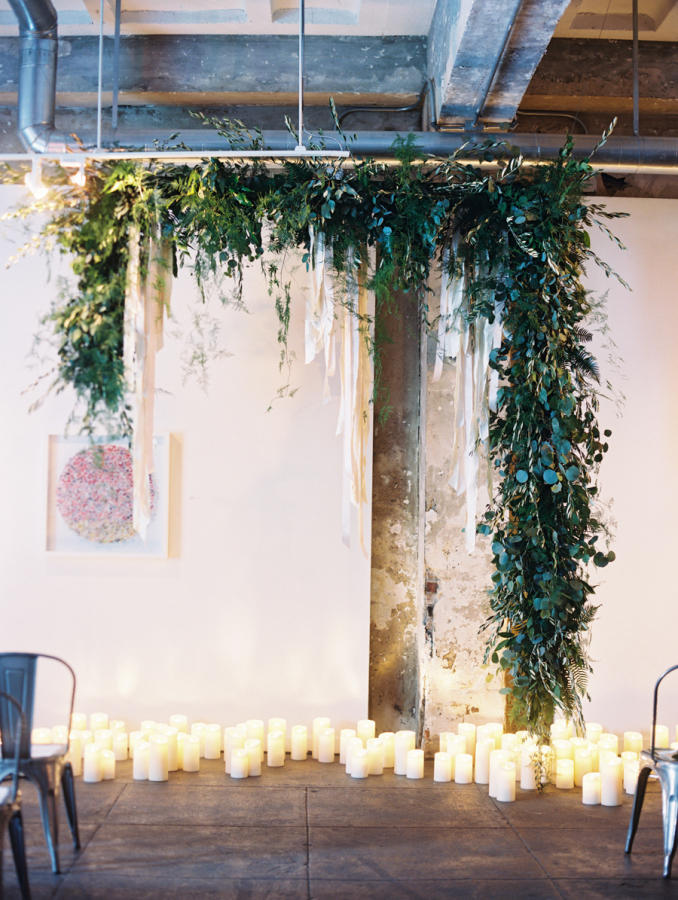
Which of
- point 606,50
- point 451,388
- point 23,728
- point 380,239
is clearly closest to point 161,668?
point 23,728

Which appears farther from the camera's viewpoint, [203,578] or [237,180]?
[203,578]

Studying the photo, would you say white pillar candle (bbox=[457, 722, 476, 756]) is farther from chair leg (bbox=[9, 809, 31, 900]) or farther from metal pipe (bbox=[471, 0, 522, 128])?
metal pipe (bbox=[471, 0, 522, 128])

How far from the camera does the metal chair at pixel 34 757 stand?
306cm

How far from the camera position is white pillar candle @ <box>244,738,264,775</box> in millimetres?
4199

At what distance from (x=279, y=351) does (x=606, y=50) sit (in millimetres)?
2401

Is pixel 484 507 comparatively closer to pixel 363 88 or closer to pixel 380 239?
pixel 380 239

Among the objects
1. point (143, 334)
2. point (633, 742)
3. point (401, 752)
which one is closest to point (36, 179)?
point (143, 334)

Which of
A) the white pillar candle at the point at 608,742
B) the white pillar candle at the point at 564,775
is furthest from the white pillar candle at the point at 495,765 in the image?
the white pillar candle at the point at 608,742

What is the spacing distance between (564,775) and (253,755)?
1452 millimetres

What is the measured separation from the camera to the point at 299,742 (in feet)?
14.8

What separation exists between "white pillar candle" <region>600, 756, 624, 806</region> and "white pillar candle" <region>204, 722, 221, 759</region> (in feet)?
6.01

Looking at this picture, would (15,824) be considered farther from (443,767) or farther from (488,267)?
(488,267)

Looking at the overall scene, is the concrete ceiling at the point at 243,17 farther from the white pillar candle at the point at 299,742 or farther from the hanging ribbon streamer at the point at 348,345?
the white pillar candle at the point at 299,742

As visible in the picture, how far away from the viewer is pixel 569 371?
399cm
